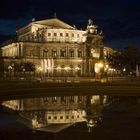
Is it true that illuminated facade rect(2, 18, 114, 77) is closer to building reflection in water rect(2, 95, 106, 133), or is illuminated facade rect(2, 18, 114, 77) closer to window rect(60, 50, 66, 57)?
window rect(60, 50, 66, 57)

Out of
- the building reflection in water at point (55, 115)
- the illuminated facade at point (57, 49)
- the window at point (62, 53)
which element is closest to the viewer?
the building reflection in water at point (55, 115)

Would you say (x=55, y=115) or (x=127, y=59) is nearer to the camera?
(x=55, y=115)

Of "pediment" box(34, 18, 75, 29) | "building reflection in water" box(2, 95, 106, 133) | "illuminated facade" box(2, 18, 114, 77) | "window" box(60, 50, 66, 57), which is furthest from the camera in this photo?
"pediment" box(34, 18, 75, 29)

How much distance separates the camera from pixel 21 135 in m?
19.4

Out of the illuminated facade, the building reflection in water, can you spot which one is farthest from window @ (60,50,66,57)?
the building reflection in water

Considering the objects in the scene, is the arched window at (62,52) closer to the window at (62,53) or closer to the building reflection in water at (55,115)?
the window at (62,53)

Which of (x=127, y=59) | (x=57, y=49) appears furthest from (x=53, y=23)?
(x=127, y=59)

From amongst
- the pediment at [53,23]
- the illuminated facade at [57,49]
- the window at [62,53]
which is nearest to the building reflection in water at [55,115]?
the illuminated facade at [57,49]

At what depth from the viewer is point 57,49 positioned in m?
119

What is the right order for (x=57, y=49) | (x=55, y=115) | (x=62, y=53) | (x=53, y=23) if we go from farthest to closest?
1. (x=53, y=23)
2. (x=62, y=53)
3. (x=57, y=49)
4. (x=55, y=115)

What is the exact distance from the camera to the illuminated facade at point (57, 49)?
377 ft

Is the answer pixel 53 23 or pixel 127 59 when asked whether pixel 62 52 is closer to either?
pixel 53 23

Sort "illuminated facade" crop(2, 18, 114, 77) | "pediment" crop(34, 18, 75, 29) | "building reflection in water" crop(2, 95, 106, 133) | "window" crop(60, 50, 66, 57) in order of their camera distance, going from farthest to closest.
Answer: "pediment" crop(34, 18, 75, 29) → "window" crop(60, 50, 66, 57) → "illuminated facade" crop(2, 18, 114, 77) → "building reflection in water" crop(2, 95, 106, 133)

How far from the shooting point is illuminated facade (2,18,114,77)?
115 metres
